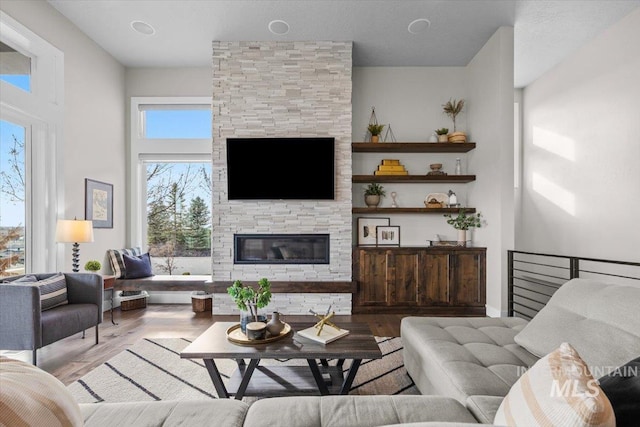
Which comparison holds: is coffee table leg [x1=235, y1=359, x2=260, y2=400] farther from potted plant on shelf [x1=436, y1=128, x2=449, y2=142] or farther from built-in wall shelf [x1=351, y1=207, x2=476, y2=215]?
potted plant on shelf [x1=436, y1=128, x2=449, y2=142]

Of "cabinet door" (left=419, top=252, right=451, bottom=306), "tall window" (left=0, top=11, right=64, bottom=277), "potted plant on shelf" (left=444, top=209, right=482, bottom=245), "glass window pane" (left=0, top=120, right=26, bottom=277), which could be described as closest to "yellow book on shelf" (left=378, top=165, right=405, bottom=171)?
"potted plant on shelf" (left=444, top=209, right=482, bottom=245)

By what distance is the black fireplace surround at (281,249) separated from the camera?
4.36 meters

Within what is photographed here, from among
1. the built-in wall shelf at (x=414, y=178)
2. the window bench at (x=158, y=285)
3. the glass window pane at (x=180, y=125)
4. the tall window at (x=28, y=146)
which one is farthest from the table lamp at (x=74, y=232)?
the built-in wall shelf at (x=414, y=178)

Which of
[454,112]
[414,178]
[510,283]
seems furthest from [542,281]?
[454,112]

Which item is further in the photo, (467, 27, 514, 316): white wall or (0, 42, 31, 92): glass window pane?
(467, 27, 514, 316): white wall

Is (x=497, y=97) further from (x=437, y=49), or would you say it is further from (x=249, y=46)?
(x=249, y=46)

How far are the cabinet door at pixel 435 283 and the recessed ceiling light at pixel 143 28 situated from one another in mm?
4185

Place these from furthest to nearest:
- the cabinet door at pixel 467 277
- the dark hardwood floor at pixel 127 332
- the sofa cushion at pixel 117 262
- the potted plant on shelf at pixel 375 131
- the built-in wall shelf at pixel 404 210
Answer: the potted plant on shelf at pixel 375 131
the built-in wall shelf at pixel 404 210
the sofa cushion at pixel 117 262
the cabinet door at pixel 467 277
the dark hardwood floor at pixel 127 332

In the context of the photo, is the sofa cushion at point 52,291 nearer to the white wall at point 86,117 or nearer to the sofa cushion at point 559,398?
the white wall at point 86,117

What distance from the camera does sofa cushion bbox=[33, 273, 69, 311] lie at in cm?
279

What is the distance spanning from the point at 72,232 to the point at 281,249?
2215 millimetres

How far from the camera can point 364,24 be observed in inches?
155

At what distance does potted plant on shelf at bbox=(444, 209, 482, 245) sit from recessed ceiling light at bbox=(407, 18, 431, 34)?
2259mm

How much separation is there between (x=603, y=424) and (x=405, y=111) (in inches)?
184
